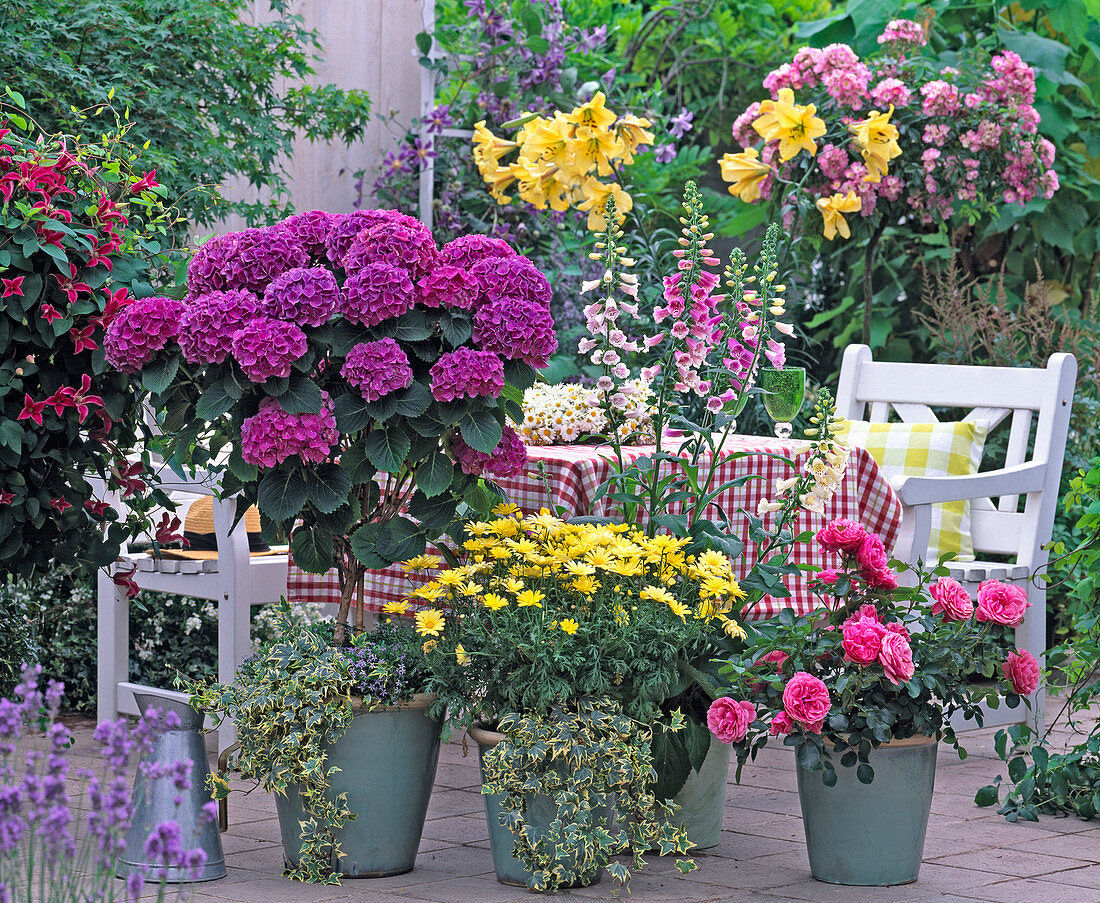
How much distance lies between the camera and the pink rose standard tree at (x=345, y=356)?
251 cm

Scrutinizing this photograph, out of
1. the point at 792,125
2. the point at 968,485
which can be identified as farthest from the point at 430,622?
the point at 792,125

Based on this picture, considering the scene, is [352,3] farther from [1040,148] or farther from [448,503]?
[448,503]

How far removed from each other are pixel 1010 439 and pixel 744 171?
3.59 feet

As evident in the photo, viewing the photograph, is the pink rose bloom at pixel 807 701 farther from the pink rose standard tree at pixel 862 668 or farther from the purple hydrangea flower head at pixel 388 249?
the purple hydrangea flower head at pixel 388 249

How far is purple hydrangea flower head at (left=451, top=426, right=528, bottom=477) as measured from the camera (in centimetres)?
264

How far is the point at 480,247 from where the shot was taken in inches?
104

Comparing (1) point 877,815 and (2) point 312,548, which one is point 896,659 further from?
(2) point 312,548

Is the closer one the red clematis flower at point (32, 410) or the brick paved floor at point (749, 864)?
the brick paved floor at point (749, 864)

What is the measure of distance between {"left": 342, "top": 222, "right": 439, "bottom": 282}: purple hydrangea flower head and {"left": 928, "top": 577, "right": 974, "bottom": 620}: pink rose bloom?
115 cm

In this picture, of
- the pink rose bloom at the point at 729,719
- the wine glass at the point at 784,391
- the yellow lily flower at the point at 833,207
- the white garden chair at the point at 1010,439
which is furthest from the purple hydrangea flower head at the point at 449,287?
the white garden chair at the point at 1010,439

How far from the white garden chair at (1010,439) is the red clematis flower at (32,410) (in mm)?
2076

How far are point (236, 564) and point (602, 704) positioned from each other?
1.14 meters

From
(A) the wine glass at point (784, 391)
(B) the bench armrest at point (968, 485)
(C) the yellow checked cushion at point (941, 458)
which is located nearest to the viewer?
(A) the wine glass at point (784, 391)

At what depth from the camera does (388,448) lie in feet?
8.47
